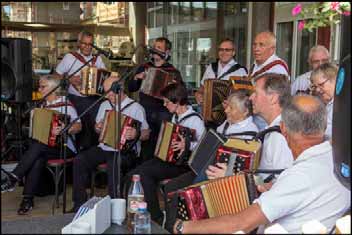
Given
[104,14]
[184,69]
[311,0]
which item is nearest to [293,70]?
[311,0]

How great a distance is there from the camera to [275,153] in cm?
252

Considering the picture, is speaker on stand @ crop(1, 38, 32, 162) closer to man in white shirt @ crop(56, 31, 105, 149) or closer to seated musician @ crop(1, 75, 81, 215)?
seated musician @ crop(1, 75, 81, 215)

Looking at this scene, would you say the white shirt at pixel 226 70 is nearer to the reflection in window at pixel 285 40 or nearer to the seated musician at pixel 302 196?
the seated musician at pixel 302 196

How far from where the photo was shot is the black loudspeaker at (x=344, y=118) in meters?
1.44

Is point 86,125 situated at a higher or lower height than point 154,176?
higher

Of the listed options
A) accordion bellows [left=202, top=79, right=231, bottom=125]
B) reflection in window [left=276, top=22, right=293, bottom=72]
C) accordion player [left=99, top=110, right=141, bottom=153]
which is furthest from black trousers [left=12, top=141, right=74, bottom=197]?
reflection in window [left=276, top=22, right=293, bottom=72]

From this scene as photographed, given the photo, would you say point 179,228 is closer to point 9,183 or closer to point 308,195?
point 308,195

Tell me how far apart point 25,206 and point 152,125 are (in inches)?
51.8

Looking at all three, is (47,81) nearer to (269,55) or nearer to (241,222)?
(269,55)

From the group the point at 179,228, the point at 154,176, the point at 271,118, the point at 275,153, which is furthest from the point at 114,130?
the point at 179,228

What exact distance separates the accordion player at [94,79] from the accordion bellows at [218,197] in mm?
2199

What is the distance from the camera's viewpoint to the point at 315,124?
198cm

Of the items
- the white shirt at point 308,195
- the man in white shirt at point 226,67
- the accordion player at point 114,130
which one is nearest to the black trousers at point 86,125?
the accordion player at point 114,130

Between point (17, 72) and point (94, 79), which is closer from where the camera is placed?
point (17, 72)
